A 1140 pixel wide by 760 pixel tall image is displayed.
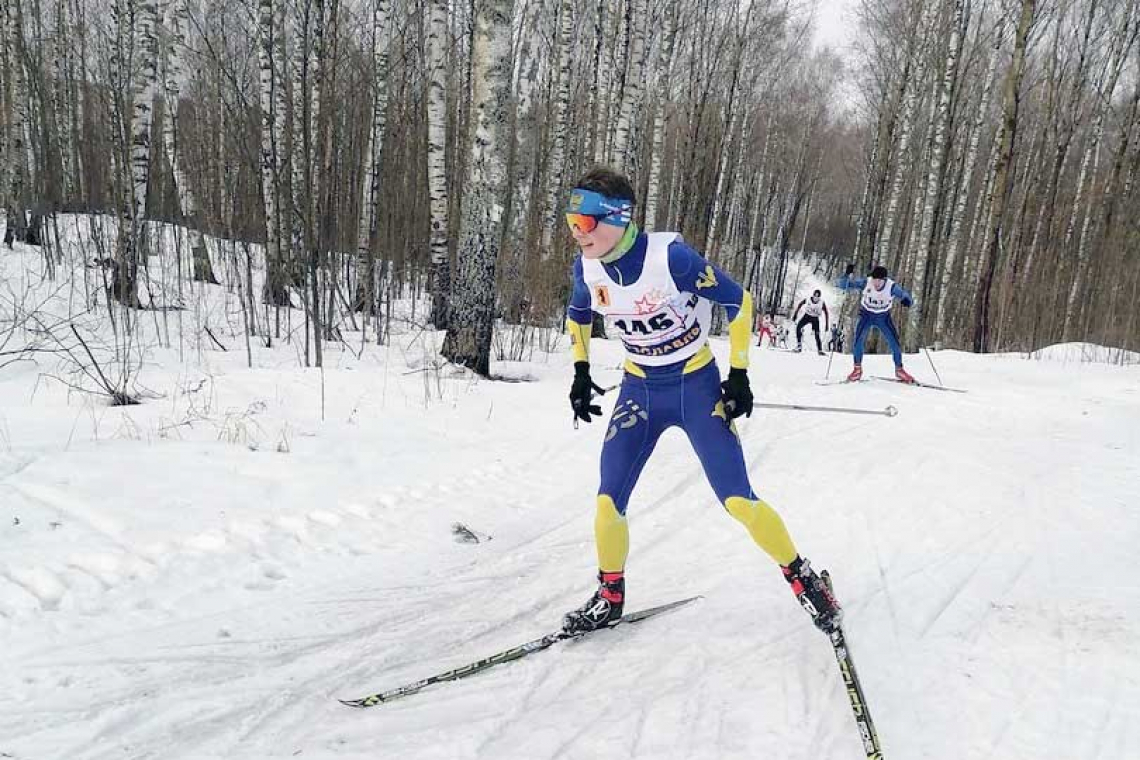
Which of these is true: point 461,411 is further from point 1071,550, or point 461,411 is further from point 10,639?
point 1071,550

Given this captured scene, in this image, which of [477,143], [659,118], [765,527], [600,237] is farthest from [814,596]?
[659,118]

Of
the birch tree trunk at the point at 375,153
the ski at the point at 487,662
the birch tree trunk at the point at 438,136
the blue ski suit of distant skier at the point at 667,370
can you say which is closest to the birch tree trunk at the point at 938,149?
the birch tree trunk at the point at 438,136

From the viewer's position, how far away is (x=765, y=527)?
9.27ft

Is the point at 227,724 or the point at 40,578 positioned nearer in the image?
the point at 227,724

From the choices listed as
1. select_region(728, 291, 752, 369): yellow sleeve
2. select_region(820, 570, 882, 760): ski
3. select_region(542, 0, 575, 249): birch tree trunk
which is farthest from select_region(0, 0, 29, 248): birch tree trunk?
select_region(820, 570, 882, 760): ski

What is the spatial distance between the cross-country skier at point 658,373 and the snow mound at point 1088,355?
13.2m

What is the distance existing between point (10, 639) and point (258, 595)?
91 cm

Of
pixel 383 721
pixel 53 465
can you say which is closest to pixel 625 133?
pixel 53 465

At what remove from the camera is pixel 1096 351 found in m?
13.4

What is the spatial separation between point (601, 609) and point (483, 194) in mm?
5537

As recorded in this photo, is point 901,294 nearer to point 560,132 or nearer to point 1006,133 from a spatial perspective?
point 1006,133

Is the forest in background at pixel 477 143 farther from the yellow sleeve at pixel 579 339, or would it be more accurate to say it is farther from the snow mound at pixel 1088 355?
the yellow sleeve at pixel 579 339

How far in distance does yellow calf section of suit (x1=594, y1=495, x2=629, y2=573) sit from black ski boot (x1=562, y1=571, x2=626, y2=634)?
5 cm

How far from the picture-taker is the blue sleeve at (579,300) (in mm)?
3191
